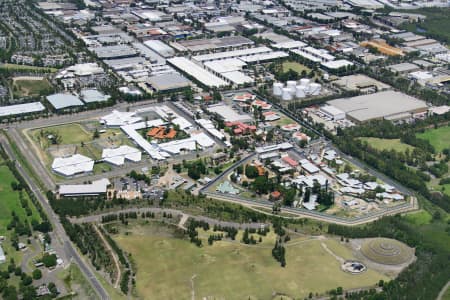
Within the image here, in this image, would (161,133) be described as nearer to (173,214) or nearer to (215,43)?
(173,214)

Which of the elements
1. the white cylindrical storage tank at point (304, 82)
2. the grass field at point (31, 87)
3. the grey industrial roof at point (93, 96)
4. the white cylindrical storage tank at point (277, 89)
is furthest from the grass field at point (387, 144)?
the grass field at point (31, 87)

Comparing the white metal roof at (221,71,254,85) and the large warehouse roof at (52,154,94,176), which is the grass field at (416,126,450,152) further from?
the large warehouse roof at (52,154,94,176)

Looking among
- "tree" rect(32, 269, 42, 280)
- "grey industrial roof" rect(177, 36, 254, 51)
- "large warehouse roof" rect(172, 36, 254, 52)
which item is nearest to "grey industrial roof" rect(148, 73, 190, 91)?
"large warehouse roof" rect(172, 36, 254, 52)

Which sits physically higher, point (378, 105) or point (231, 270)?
point (378, 105)

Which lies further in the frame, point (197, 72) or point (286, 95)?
point (197, 72)

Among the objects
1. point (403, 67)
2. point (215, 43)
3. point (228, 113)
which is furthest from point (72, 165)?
point (403, 67)

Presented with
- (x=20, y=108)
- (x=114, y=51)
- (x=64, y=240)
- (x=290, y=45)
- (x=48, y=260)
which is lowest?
(x=64, y=240)

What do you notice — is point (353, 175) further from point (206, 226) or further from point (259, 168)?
point (206, 226)

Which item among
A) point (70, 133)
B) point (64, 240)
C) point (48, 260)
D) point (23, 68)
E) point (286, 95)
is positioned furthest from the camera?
point (23, 68)
